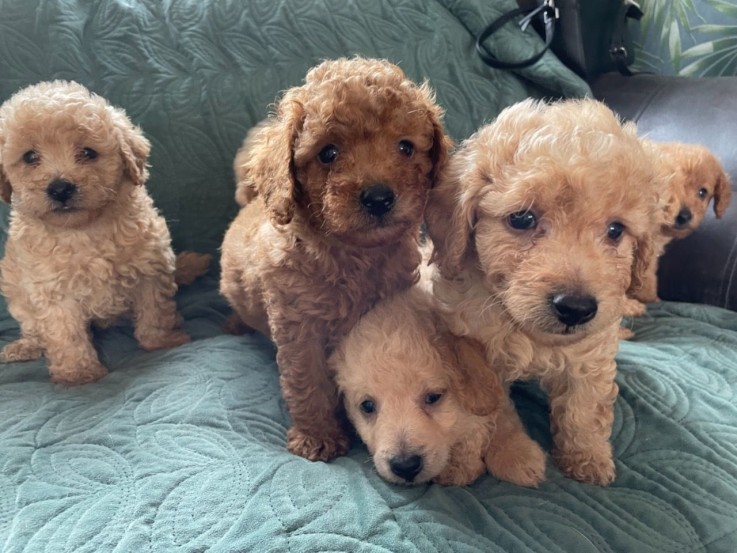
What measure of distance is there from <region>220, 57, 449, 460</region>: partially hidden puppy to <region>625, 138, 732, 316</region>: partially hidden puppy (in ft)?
3.37

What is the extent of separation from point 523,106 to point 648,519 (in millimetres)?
1064

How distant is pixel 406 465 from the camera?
1.56 meters

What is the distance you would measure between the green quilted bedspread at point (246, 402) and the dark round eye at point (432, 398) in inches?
8.3

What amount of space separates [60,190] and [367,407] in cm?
119

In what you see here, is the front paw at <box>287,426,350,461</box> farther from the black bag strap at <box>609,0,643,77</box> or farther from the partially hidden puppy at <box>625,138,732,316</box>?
the black bag strap at <box>609,0,643,77</box>

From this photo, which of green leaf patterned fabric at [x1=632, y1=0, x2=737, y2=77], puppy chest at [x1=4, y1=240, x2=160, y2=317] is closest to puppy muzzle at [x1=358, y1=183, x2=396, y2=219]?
puppy chest at [x1=4, y1=240, x2=160, y2=317]

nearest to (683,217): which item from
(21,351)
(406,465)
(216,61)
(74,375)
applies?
(406,465)

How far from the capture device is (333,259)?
1823 mm

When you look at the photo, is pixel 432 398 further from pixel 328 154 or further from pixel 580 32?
pixel 580 32

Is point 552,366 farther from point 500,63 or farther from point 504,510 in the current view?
point 500,63

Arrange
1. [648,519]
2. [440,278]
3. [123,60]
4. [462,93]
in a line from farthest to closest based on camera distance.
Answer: [462,93]
[123,60]
[440,278]
[648,519]

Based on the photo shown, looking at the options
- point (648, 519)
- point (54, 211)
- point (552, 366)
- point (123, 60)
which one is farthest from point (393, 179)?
point (123, 60)

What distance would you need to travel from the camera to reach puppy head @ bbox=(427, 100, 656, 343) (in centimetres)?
142

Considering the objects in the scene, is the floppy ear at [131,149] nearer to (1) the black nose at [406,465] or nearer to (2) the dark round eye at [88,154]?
(2) the dark round eye at [88,154]
